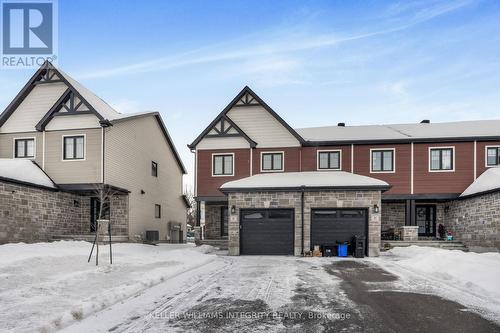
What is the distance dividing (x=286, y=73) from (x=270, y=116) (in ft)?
10.3

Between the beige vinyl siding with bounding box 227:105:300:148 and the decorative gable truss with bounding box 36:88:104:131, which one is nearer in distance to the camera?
the decorative gable truss with bounding box 36:88:104:131

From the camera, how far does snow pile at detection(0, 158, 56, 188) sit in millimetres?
17352

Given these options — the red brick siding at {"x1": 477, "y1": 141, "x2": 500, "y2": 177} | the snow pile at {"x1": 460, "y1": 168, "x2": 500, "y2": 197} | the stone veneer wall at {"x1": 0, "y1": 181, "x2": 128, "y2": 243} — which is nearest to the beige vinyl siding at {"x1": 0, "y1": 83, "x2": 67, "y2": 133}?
the stone veneer wall at {"x1": 0, "y1": 181, "x2": 128, "y2": 243}

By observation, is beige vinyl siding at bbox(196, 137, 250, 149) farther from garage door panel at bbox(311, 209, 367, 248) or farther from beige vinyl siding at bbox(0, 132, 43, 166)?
beige vinyl siding at bbox(0, 132, 43, 166)

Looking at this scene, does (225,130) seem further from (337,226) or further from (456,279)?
(456,279)

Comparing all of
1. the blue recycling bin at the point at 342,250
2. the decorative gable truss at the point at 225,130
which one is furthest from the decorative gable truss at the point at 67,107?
the blue recycling bin at the point at 342,250

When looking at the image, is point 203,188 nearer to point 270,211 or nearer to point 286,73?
point 270,211

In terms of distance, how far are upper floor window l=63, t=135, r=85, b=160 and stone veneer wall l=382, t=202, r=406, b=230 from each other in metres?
19.3

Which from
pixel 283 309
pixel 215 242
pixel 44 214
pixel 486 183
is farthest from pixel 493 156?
pixel 44 214

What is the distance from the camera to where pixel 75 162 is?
65.6ft

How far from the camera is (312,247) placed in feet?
58.8

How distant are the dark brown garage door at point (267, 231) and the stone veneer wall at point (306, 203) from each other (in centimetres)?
28

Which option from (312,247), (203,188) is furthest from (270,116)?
(312,247)

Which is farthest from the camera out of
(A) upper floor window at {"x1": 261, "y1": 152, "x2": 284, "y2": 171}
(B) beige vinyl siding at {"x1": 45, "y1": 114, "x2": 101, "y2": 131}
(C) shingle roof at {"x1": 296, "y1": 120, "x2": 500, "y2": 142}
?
(A) upper floor window at {"x1": 261, "y1": 152, "x2": 284, "y2": 171}
